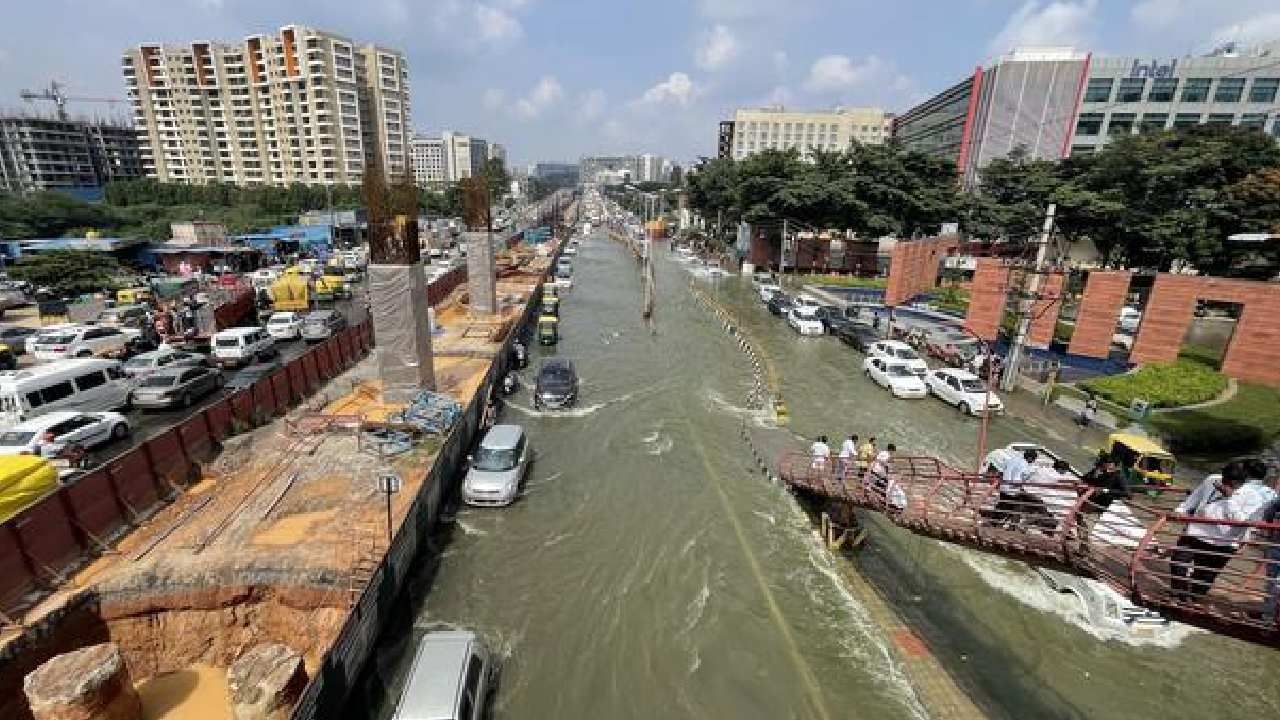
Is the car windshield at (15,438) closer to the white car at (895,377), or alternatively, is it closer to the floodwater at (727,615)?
the floodwater at (727,615)

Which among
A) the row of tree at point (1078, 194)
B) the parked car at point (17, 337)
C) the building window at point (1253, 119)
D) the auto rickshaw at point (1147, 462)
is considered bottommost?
the parked car at point (17, 337)

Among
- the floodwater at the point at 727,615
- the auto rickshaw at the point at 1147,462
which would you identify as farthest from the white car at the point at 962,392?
the auto rickshaw at the point at 1147,462

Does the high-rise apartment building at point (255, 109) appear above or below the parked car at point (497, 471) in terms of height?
above

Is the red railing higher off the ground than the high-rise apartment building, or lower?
lower

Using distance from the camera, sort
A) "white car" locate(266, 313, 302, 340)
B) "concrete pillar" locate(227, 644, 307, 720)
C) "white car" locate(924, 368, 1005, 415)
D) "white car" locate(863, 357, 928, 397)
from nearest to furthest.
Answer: "concrete pillar" locate(227, 644, 307, 720) → "white car" locate(924, 368, 1005, 415) → "white car" locate(863, 357, 928, 397) → "white car" locate(266, 313, 302, 340)

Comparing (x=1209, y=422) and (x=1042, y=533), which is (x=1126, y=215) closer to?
(x=1209, y=422)

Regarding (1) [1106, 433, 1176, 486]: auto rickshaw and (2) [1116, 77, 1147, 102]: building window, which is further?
(2) [1116, 77, 1147, 102]: building window

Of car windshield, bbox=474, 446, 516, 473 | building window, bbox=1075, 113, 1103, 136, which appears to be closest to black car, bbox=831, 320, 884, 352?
car windshield, bbox=474, 446, 516, 473

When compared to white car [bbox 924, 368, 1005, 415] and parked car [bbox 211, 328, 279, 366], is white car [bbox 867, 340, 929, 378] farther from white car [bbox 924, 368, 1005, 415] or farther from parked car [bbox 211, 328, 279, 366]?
parked car [bbox 211, 328, 279, 366]
